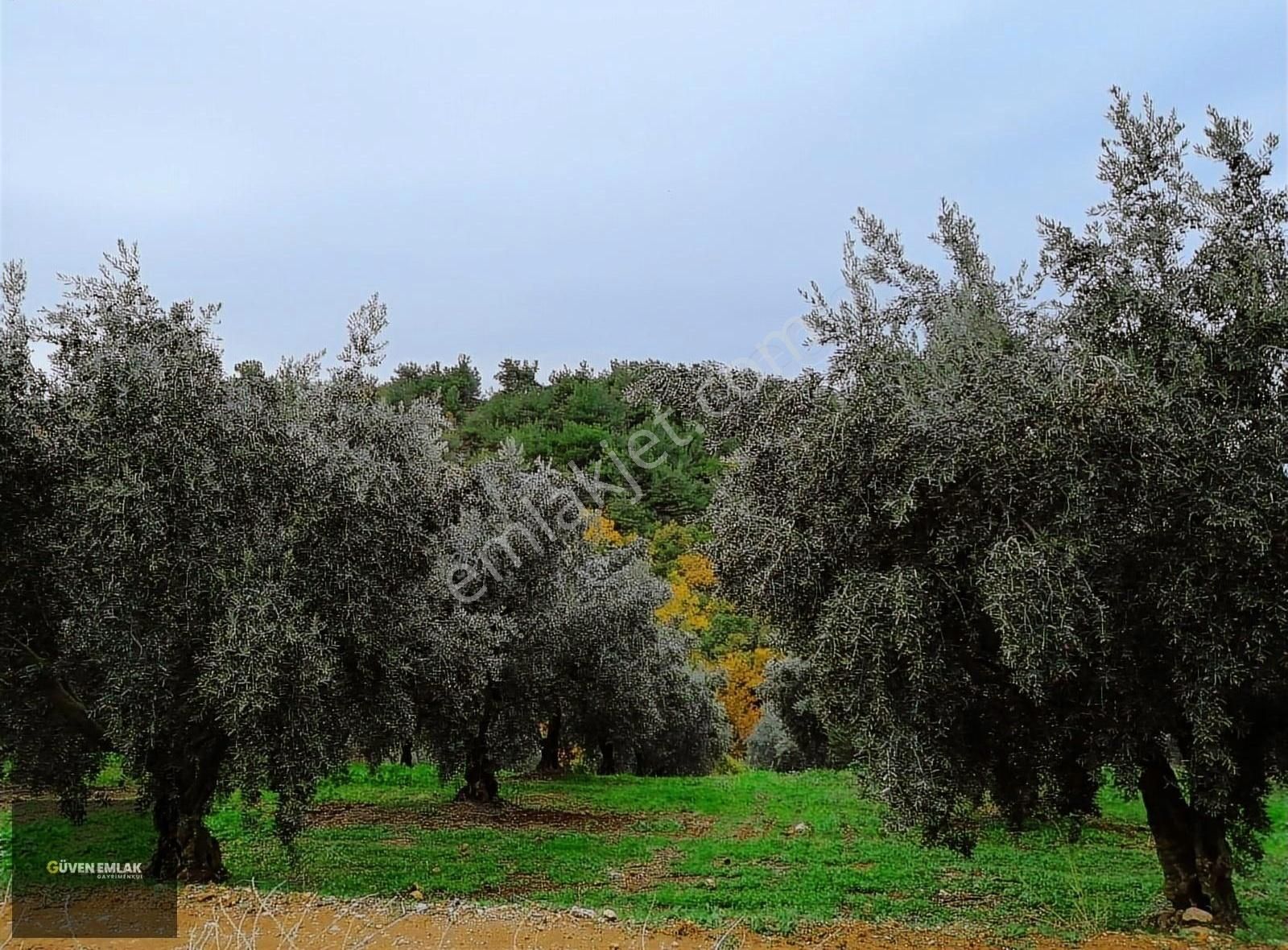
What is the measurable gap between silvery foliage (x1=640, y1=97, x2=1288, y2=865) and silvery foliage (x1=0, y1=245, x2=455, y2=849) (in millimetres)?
4309

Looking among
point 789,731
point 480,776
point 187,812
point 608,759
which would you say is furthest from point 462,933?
point 789,731

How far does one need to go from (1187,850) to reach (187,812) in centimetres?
1107

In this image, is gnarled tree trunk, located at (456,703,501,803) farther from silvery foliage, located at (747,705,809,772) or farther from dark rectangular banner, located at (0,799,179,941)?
silvery foliage, located at (747,705,809,772)

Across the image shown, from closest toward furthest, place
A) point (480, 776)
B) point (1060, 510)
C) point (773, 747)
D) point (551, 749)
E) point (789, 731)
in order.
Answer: point (1060, 510)
point (480, 776)
point (551, 749)
point (789, 731)
point (773, 747)

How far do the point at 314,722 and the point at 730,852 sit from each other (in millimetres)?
7253

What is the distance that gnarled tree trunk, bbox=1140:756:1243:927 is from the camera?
27.4ft

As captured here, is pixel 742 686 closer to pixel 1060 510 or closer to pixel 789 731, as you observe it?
pixel 789 731

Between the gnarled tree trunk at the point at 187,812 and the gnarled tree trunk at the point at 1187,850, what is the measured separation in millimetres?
9939

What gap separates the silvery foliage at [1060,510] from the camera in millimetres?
6715

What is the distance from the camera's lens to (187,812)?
10.5m

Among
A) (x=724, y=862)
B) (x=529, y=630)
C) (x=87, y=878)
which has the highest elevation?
(x=529, y=630)

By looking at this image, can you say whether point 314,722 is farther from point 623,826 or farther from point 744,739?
point 744,739

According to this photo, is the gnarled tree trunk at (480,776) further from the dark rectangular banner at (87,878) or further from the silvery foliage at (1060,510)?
the silvery foliage at (1060,510)

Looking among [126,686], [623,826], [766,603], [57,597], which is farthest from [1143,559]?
[623,826]
